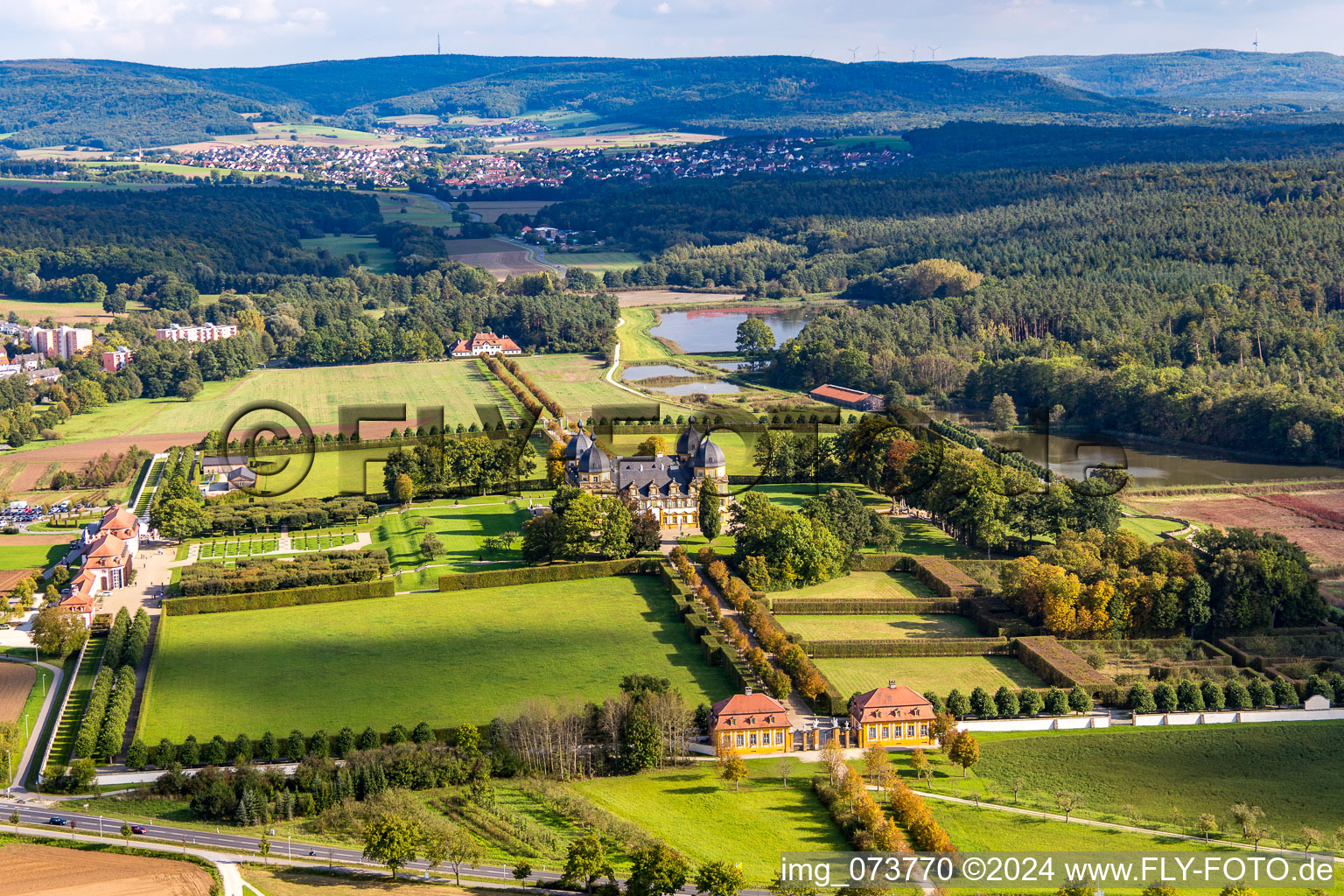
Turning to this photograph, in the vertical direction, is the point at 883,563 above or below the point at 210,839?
above

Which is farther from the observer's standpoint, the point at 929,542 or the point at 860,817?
the point at 929,542

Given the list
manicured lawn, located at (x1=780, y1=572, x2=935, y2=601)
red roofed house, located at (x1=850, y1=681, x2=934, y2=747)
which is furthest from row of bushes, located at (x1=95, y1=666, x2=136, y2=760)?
manicured lawn, located at (x1=780, y1=572, x2=935, y2=601)

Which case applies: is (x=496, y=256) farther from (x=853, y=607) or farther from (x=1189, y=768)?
(x=1189, y=768)

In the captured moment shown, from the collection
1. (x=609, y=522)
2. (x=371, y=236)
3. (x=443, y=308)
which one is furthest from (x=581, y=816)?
(x=371, y=236)

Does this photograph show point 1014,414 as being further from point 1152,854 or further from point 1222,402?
point 1152,854

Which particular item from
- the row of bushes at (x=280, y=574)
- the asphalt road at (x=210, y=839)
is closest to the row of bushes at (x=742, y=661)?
the asphalt road at (x=210, y=839)

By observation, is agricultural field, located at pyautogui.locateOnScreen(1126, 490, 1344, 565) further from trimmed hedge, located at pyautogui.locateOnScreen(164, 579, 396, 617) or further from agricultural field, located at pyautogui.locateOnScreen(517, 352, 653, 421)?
trimmed hedge, located at pyautogui.locateOnScreen(164, 579, 396, 617)

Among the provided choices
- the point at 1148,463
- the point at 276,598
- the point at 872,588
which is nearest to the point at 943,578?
the point at 872,588
